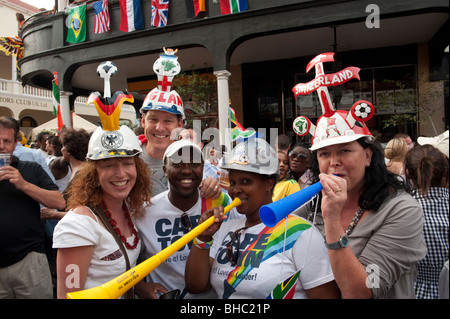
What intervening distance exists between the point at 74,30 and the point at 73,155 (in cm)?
891

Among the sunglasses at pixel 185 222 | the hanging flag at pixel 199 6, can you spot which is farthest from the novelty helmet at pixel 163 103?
the hanging flag at pixel 199 6

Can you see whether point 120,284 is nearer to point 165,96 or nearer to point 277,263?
point 277,263

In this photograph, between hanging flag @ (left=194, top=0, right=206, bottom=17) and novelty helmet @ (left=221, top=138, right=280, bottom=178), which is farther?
hanging flag @ (left=194, top=0, right=206, bottom=17)

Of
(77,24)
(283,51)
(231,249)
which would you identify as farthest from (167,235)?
(77,24)

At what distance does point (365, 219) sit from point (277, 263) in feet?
1.67

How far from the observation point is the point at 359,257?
5.52 ft

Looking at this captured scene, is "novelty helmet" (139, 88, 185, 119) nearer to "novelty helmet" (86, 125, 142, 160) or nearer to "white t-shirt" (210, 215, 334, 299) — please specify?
"novelty helmet" (86, 125, 142, 160)

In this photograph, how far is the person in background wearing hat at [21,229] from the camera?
2811 millimetres

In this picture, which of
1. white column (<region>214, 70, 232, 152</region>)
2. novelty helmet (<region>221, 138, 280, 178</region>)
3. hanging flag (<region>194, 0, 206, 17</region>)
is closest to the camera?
novelty helmet (<region>221, 138, 280, 178</region>)

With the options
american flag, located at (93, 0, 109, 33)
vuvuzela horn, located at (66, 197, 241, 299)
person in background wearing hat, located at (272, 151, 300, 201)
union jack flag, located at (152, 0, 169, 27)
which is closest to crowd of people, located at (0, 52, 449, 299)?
vuvuzela horn, located at (66, 197, 241, 299)

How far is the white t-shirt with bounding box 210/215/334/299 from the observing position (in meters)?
1.68

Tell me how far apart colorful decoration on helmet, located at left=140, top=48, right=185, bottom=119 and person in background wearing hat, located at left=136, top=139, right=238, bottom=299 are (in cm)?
95

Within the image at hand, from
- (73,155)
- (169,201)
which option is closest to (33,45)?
(73,155)

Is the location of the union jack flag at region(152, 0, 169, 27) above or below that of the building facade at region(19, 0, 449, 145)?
above
